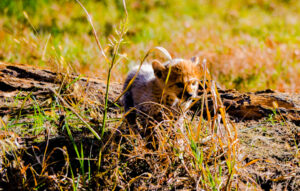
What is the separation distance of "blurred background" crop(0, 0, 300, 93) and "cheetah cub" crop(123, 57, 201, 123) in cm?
40

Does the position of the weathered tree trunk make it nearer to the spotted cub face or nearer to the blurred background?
the blurred background

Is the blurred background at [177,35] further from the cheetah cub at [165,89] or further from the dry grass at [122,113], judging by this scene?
the cheetah cub at [165,89]

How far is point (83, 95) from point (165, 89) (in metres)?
0.88

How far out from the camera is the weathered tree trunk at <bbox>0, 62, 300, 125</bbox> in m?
3.34

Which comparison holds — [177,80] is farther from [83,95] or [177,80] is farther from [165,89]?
[83,95]

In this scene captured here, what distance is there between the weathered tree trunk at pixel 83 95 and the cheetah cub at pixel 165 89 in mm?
377

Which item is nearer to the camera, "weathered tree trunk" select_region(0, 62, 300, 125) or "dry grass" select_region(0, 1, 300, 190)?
"dry grass" select_region(0, 1, 300, 190)

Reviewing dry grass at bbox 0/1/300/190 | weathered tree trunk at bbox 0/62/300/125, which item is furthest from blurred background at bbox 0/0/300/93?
weathered tree trunk at bbox 0/62/300/125

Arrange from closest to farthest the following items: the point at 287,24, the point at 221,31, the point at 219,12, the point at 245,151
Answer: the point at 245,151, the point at 221,31, the point at 287,24, the point at 219,12

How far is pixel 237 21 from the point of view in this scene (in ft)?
25.4

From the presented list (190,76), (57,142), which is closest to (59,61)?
(57,142)

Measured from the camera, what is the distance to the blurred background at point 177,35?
4945mm

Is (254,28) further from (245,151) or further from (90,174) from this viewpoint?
(90,174)

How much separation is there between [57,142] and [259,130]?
199 centimetres
